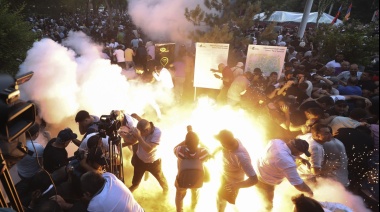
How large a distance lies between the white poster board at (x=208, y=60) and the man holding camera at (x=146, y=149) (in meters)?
4.83

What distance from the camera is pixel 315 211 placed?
8.86ft

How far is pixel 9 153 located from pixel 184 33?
1190cm

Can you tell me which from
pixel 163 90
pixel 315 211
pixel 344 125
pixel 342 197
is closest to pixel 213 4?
pixel 163 90

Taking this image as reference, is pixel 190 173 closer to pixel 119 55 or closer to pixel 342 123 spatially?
pixel 342 123

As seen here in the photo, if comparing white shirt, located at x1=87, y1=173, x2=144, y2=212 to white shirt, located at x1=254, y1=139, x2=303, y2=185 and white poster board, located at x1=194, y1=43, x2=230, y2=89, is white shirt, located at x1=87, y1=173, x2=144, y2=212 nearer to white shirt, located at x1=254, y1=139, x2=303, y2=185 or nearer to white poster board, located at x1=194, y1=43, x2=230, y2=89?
white shirt, located at x1=254, y1=139, x2=303, y2=185

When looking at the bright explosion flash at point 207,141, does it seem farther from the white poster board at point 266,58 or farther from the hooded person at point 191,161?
the white poster board at point 266,58

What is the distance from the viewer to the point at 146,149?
4.52 meters

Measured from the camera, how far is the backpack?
404 centimetres

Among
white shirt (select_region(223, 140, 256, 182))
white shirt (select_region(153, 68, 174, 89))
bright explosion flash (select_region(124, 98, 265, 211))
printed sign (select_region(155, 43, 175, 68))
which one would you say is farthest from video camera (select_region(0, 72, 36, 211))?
printed sign (select_region(155, 43, 175, 68))

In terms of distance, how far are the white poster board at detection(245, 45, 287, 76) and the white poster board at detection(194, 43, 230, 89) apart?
0.95 m

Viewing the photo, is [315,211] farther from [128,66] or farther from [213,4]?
[128,66]

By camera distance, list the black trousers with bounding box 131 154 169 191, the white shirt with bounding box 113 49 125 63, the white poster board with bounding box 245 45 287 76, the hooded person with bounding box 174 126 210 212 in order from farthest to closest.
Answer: the white shirt with bounding box 113 49 125 63
the white poster board with bounding box 245 45 287 76
the black trousers with bounding box 131 154 169 191
the hooded person with bounding box 174 126 210 212

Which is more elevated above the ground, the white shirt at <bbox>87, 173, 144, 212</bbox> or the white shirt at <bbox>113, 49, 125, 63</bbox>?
the white shirt at <bbox>87, 173, 144, 212</bbox>

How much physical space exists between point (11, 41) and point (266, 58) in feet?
26.2
